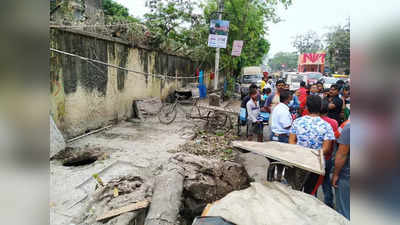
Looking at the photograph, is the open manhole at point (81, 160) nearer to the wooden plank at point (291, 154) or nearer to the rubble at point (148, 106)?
the wooden plank at point (291, 154)

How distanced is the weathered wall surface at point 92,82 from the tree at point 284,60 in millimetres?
70283

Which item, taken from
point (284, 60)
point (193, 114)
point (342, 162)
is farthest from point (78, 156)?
point (284, 60)

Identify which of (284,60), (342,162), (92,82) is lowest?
(342,162)

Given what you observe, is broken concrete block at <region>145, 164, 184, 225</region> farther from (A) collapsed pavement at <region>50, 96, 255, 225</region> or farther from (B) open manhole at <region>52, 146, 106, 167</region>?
(B) open manhole at <region>52, 146, 106, 167</region>

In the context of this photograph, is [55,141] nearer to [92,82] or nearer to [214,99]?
[92,82]

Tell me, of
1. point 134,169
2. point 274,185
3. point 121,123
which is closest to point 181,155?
point 134,169

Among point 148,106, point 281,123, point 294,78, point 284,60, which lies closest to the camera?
point 281,123

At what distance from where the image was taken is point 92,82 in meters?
6.19

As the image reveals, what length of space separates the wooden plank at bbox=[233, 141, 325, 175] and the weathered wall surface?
421 centimetres

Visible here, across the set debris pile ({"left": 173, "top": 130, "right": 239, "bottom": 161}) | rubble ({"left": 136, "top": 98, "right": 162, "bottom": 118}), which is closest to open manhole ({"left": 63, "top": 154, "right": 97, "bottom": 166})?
debris pile ({"left": 173, "top": 130, "right": 239, "bottom": 161})

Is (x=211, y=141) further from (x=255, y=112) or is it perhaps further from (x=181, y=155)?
(x=181, y=155)

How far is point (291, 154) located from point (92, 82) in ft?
17.6

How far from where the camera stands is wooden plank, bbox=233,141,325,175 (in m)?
2.11

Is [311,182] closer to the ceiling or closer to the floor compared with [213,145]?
closer to the ceiling
